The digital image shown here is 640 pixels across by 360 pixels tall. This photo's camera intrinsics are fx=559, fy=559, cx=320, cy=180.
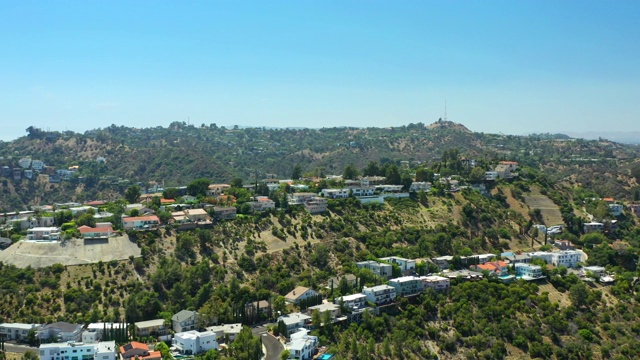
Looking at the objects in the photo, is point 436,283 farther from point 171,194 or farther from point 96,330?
point 171,194

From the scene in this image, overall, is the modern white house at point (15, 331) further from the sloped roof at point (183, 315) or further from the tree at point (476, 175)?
the tree at point (476, 175)

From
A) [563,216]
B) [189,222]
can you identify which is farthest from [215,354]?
[563,216]

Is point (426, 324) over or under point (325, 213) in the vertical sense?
under

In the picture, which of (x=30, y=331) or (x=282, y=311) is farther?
(x=282, y=311)

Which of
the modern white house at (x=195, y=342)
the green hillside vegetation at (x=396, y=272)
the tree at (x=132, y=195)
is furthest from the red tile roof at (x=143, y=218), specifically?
the modern white house at (x=195, y=342)

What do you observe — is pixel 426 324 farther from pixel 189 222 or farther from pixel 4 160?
pixel 4 160

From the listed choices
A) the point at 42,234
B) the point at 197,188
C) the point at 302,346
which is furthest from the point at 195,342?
the point at 197,188
